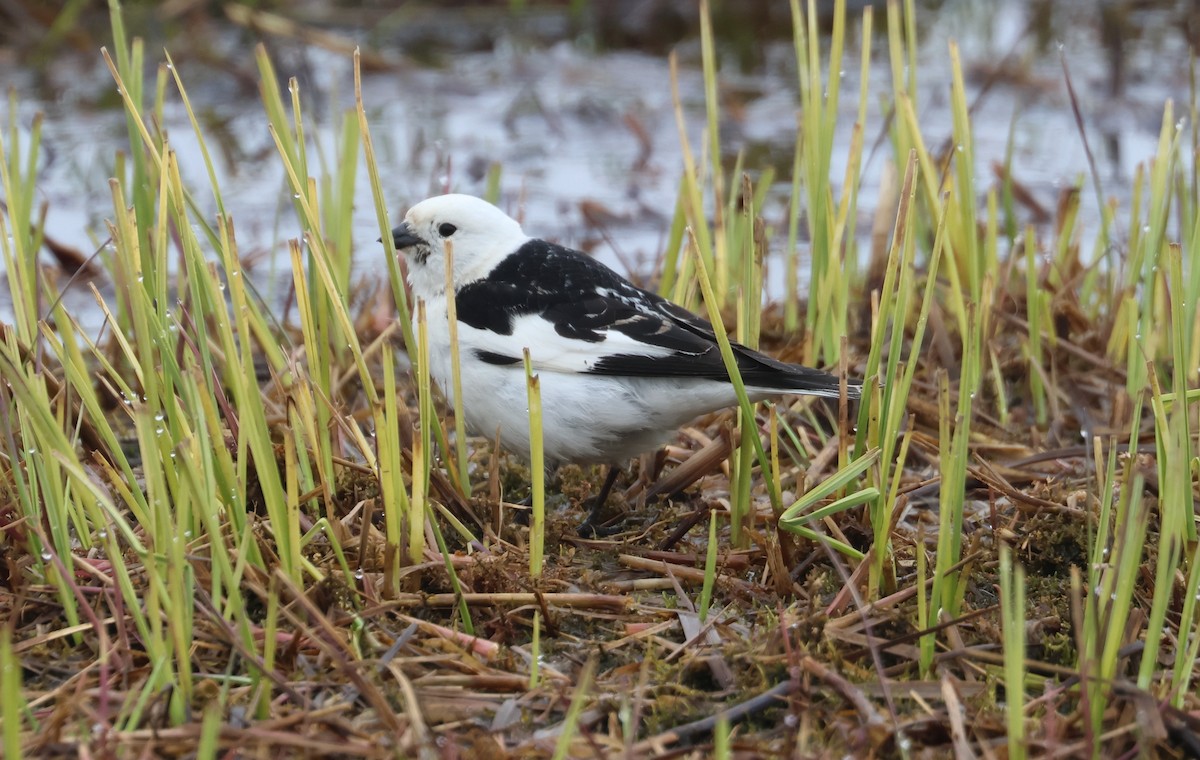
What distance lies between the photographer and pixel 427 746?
234cm

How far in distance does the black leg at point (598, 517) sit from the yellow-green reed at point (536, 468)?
493 mm

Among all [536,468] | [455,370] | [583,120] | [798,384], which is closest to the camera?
[536,468]

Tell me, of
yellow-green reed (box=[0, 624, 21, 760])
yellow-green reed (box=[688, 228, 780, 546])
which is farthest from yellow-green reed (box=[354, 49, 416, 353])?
yellow-green reed (box=[0, 624, 21, 760])

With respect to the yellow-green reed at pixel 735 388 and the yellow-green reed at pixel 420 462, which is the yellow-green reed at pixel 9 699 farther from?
the yellow-green reed at pixel 735 388

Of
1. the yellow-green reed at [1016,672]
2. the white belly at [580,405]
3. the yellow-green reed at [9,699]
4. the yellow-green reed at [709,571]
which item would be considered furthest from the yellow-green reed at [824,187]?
the yellow-green reed at [9,699]

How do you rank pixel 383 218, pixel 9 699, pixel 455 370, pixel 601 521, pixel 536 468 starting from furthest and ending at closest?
pixel 601 521 → pixel 455 370 → pixel 383 218 → pixel 536 468 → pixel 9 699

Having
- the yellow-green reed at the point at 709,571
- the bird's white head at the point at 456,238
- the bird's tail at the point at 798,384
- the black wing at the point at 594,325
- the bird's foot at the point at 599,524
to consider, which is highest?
the bird's white head at the point at 456,238

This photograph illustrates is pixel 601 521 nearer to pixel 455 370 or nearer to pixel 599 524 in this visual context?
pixel 599 524

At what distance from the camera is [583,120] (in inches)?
339

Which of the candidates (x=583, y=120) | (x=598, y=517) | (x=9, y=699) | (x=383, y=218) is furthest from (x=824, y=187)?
(x=583, y=120)

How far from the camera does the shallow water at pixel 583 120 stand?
6.93 metres

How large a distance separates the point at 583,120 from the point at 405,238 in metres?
4.69

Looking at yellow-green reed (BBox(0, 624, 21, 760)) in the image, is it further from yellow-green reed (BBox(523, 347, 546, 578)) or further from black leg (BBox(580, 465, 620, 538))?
black leg (BBox(580, 465, 620, 538))

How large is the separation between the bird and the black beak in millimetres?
153
